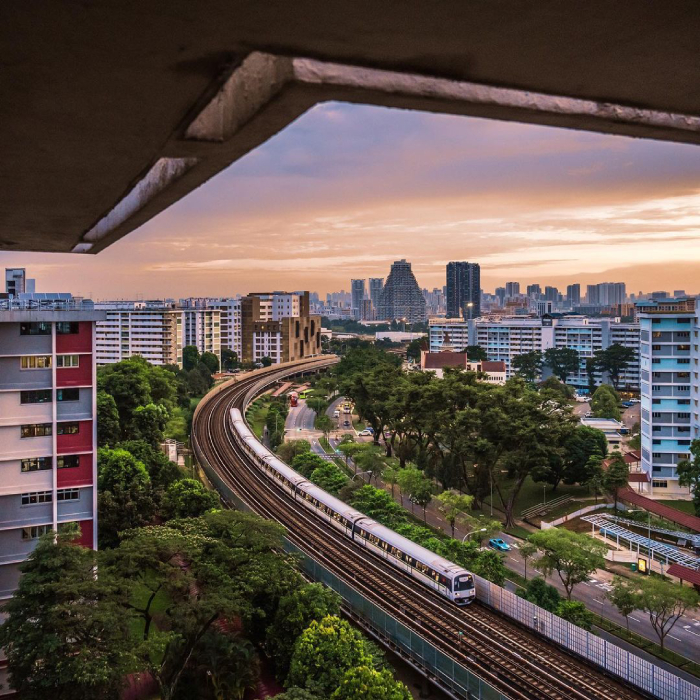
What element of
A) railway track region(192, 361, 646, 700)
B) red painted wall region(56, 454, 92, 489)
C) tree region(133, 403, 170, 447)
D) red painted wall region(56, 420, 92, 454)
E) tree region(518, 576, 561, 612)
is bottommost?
railway track region(192, 361, 646, 700)

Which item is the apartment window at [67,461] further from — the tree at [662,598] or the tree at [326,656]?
the tree at [662,598]

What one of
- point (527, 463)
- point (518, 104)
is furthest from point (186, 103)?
point (527, 463)

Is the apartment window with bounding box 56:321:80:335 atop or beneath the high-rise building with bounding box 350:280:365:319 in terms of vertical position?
beneath

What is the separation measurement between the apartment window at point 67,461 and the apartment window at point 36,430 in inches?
20.9

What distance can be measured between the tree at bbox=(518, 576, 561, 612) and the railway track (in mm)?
814

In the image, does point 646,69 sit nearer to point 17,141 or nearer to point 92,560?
point 17,141

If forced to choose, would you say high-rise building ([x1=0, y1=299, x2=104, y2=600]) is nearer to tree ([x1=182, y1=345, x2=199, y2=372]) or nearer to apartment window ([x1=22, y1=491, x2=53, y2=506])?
apartment window ([x1=22, y1=491, x2=53, y2=506])

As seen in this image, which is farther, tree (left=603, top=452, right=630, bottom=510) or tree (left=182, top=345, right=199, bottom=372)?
tree (left=182, top=345, right=199, bottom=372)

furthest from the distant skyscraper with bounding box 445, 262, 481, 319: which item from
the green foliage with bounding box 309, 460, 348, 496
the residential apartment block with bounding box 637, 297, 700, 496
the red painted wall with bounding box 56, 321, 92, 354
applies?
the red painted wall with bounding box 56, 321, 92, 354

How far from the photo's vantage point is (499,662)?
430 inches

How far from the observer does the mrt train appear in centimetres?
1342

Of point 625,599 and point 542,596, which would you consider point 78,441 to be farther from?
point 625,599

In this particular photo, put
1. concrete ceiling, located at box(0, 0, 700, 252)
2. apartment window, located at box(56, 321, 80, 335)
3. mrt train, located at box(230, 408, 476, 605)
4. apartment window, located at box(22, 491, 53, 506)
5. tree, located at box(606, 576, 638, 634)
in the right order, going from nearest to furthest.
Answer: concrete ceiling, located at box(0, 0, 700, 252), apartment window, located at box(22, 491, 53, 506), apartment window, located at box(56, 321, 80, 335), tree, located at box(606, 576, 638, 634), mrt train, located at box(230, 408, 476, 605)

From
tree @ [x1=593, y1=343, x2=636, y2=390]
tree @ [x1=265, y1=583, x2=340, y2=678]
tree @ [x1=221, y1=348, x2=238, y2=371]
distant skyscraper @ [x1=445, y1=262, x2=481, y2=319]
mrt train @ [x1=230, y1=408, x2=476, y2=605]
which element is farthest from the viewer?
distant skyscraper @ [x1=445, y1=262, x2=481, y2=319]
